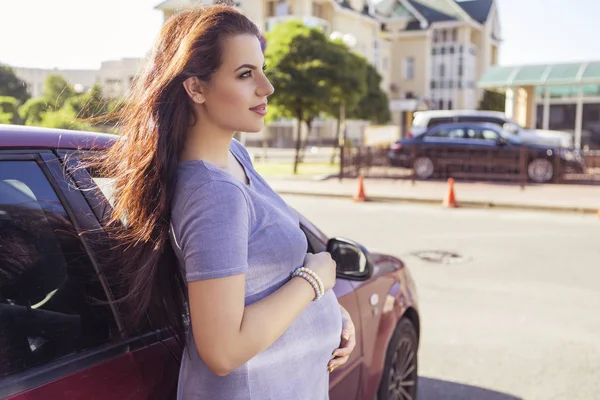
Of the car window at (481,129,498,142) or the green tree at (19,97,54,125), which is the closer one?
the green tree at (19,97,54,125)

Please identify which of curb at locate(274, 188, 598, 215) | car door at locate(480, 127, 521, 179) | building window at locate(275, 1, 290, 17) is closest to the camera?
curb at locate(274, 188, 598, 215)

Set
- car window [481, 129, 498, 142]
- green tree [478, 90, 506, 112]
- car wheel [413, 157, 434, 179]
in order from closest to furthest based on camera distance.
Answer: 1. car window [481, 129, 498, 142]
2. car wheel [413, 157, 434, 179]
3. green tree [478, 90, 506, 112]

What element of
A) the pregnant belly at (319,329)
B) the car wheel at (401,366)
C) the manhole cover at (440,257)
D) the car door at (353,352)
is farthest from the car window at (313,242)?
the manhole cover at (440,257)

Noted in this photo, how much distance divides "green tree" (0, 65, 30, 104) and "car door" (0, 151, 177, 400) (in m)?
1.17

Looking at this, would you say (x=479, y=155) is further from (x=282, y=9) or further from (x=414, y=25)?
(x=414, y=25)

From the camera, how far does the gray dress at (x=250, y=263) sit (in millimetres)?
1373

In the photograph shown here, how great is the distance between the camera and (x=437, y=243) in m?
9.22

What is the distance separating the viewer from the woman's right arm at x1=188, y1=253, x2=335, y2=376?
137 centimetres

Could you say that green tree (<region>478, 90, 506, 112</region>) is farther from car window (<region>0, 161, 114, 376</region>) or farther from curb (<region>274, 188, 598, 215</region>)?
car window (<region>0, 161, 114, 376</region>)

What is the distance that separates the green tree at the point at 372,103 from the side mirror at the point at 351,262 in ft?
124

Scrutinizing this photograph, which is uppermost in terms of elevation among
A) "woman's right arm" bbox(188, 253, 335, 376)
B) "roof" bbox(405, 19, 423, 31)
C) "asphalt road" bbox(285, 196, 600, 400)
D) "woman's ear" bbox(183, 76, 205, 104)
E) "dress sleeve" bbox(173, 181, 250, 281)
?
"roof" bbox(405, 19, 423, 31)

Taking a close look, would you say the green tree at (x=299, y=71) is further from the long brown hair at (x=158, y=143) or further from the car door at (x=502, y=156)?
the long brown hair at (x=158, y=143)

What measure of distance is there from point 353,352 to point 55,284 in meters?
1.34

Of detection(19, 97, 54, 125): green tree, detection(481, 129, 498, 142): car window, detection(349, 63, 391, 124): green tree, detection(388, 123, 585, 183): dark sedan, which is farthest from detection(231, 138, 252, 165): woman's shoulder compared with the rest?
detection(349, 63, 391, 124): green tree
